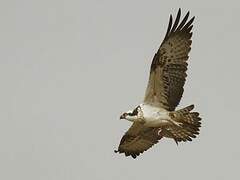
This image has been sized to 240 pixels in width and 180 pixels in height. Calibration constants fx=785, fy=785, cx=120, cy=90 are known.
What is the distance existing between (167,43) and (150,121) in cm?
151

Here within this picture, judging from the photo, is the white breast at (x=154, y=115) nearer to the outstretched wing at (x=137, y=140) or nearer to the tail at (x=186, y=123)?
the tail at (x=186, y=123)

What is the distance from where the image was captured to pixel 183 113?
14.4m

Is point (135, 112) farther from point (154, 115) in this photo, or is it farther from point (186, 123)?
point (186, 123)

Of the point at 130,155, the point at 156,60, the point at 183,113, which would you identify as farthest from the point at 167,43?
the point at 130,155

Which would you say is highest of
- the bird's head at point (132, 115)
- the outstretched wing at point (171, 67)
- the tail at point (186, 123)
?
the outstretched wing at point (171, 67)

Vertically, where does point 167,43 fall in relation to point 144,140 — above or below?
above

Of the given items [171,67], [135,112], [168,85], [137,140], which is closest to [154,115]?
[135,112]

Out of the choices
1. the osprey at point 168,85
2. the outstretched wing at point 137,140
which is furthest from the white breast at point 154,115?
the outstretched wing at point 137,140

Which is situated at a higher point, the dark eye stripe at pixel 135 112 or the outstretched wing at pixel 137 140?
the dark eye stripe at pixel 135 112

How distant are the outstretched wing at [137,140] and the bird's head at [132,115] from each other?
2.52 ft

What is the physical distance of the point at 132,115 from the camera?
583 inches

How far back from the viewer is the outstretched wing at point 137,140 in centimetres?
1586

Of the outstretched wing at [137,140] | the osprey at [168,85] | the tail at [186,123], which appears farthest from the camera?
the outstretched wing at [137,140]

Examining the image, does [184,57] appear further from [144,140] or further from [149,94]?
[144,140]
